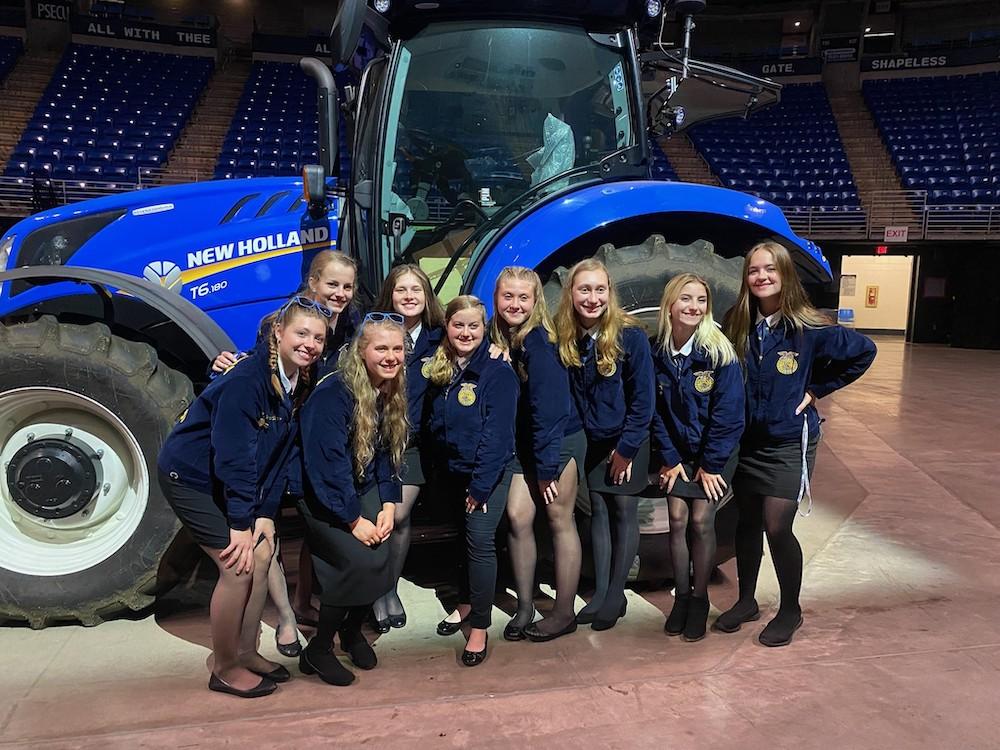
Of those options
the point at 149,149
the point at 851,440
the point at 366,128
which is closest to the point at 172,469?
the point at 366,128

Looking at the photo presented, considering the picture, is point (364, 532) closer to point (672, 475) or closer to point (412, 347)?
point (412, 347)

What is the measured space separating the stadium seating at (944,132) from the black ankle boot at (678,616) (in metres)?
14.3

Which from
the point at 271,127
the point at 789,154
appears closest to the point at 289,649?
the point at 271,127

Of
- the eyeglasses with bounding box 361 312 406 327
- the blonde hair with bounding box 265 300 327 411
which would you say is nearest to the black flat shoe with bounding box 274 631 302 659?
the blonde hair with bounding box 265 300 327 411

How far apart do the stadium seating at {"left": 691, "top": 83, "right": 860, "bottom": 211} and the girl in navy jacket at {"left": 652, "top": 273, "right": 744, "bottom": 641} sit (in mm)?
12761

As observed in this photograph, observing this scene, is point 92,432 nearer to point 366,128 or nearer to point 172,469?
point 172,469

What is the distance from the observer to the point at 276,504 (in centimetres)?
233

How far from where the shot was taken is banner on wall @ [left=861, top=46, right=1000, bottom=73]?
59.8 feet

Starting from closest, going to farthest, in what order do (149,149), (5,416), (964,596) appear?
1. (5,416)
2. (964,596)
3. (149,149)

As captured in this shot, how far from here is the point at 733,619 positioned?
110 inches

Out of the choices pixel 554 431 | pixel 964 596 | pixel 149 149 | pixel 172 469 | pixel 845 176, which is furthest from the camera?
pixel 845 176

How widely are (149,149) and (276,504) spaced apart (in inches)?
568

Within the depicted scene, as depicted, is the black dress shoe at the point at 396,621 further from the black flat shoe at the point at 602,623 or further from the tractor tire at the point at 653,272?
the tractor tire at the point at 653,272

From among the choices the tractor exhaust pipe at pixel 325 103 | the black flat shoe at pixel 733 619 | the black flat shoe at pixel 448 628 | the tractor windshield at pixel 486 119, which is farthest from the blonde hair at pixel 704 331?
the tractor exhaust pipe at pixel 325 103
